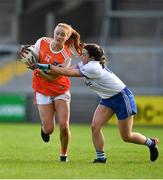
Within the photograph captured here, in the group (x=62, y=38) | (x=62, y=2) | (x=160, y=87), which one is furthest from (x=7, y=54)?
(x=62, y=38)

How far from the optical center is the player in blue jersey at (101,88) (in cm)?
1212

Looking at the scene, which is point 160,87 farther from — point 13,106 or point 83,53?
point 83,53

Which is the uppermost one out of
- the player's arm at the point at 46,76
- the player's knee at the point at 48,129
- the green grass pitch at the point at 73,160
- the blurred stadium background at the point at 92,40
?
the player's arm at the point at 46,76

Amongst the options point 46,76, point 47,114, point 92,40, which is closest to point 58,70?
point 46,76

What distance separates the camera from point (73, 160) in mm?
13070

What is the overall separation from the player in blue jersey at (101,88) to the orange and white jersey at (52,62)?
0.24 metres

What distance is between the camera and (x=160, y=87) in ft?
82.8

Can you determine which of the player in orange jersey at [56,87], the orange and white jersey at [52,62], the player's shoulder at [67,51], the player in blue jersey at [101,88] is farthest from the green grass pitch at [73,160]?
the player's shoulder at [67,51]

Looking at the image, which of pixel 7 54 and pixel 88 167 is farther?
pixel 7 54

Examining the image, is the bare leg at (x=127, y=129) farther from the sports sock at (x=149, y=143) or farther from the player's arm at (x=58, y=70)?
the player's arm at (x=58, y=70)

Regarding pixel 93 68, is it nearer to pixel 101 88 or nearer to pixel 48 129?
pixel 101 88

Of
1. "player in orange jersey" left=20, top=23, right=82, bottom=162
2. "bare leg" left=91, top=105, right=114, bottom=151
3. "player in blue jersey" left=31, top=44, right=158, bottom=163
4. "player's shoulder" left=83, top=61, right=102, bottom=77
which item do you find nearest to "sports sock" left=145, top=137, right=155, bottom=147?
"player in blue jersey" left=31, top=44, right=158, bottom=163

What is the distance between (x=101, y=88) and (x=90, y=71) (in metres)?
0.40

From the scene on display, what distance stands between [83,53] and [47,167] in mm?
1846
